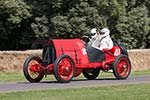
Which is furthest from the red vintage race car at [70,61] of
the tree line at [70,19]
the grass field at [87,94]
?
the tree line at [70,19]

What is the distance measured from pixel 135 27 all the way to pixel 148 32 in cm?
179

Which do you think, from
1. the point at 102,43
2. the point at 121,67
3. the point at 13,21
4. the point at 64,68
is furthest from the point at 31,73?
the point at 13,21

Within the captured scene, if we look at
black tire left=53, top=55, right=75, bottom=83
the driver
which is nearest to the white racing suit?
the driver

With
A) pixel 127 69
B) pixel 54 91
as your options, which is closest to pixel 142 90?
pixel 54 91

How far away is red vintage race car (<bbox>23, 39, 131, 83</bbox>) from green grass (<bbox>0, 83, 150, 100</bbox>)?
7.24ft

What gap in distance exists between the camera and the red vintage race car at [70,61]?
52.9ft

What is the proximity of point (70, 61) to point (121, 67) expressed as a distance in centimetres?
243

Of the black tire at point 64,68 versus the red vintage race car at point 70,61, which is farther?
the red vintage race car at point 70,61

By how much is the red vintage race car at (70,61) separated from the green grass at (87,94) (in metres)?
2.21

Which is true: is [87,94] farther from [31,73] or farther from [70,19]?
[70,19]

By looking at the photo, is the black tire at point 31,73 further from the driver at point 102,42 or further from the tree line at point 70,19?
the tree line at point 70,19

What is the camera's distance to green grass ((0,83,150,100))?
38.7ft

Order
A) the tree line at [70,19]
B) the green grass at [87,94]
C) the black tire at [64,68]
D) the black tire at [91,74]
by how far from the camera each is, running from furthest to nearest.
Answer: the tree line at [70,19] → the black tire at [91,74] → the black tire at [64,68] → the green grass at [87,94]

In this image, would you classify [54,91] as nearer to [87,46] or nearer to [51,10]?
[87,46]
